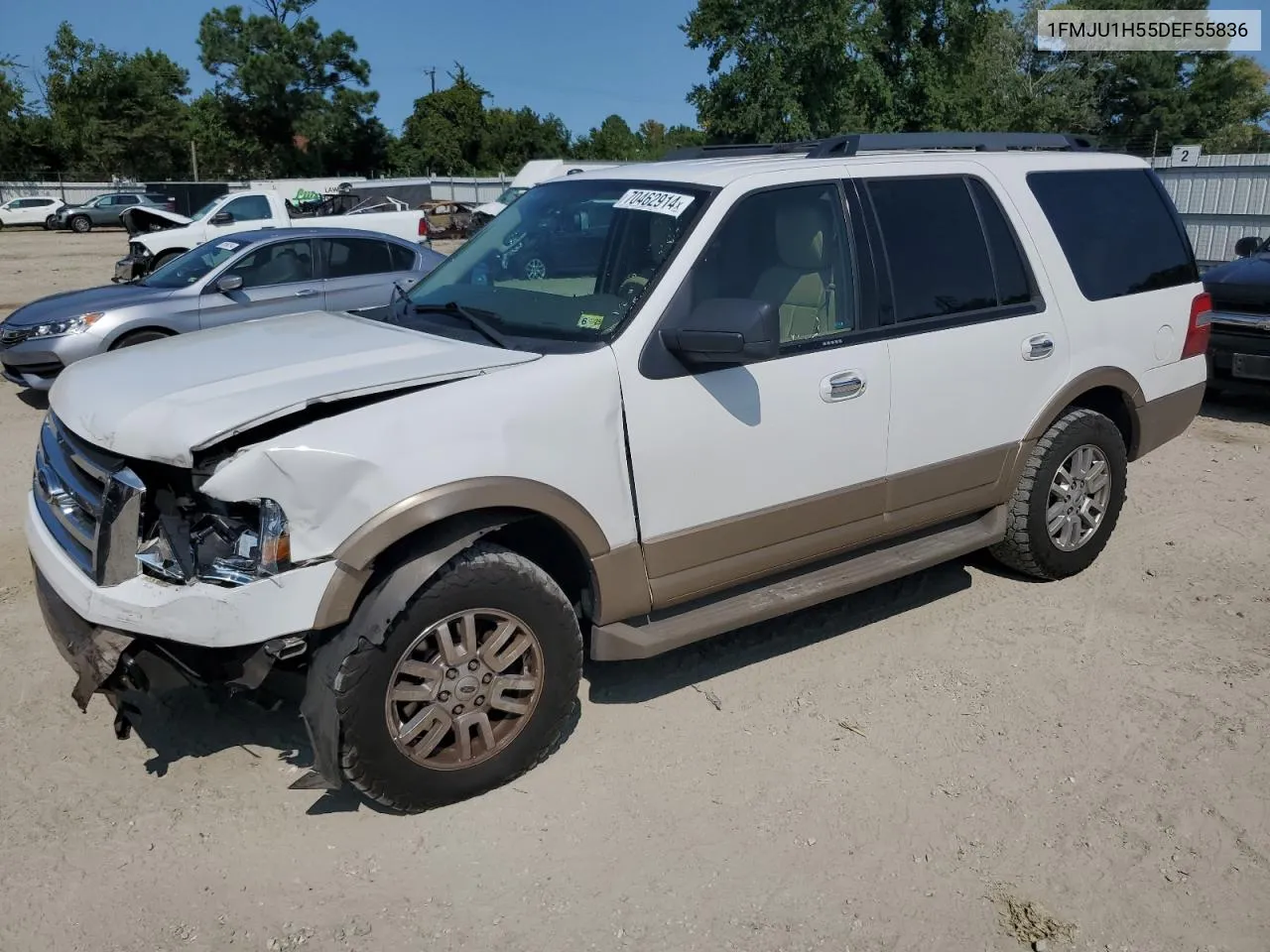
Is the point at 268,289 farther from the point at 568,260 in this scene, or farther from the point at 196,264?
the point at 568,260

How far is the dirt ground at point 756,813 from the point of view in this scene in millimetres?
3047

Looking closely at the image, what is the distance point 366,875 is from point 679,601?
142cm

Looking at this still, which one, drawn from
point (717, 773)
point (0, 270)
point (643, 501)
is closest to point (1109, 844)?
point (717, 773)

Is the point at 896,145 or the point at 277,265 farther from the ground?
the point at 896,145

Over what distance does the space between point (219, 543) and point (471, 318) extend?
4.31 feet

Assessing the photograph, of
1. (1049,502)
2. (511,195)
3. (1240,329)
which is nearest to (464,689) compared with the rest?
(1049,502)

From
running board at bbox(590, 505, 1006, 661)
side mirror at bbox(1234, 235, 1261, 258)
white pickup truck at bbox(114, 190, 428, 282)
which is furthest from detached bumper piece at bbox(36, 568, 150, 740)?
white pickup truck at bbox(114, 190, 428, 282)

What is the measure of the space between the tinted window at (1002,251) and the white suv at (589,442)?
14mm

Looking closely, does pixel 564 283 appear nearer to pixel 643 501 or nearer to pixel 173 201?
pixel 643 501

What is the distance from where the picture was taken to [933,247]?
4469 mm

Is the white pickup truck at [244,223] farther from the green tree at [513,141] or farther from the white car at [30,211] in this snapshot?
the green tree at [513,141]

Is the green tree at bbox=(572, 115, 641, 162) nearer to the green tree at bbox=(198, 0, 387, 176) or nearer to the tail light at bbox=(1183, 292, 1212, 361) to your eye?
the green tree at bbox=(198, 0, 387, 176)

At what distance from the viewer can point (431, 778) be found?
343cm

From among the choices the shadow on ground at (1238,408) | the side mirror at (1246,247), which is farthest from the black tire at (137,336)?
the side mirror at (1246,247)
